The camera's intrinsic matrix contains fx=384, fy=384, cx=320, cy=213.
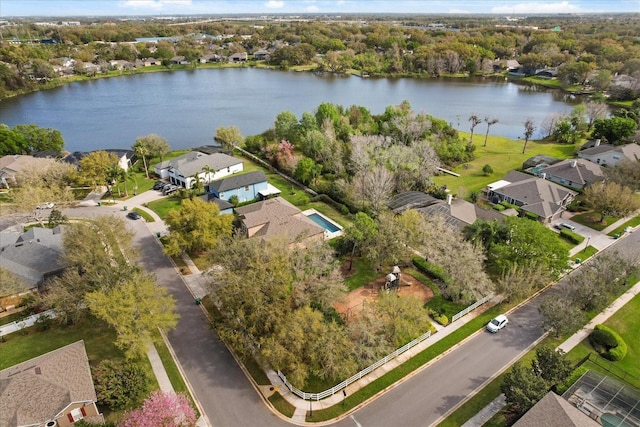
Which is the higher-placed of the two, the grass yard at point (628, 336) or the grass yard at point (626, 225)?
the grass yard at point (626, 225)

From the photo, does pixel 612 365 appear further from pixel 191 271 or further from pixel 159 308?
pixel 191 271

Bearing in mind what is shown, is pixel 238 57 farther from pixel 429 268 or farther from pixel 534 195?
pixel 429 268

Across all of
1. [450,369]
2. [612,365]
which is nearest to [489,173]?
[612,365]

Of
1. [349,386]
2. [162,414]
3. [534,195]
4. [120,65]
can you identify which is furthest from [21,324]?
[120,65]

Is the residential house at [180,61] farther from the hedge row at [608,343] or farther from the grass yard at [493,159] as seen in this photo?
the hedge row at [608,343]

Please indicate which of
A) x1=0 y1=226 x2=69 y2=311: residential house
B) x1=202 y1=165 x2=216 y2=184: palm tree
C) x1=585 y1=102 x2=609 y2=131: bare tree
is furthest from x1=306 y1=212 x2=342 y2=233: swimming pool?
x1=585 y1=102 x2=609 y2=131: bare tree

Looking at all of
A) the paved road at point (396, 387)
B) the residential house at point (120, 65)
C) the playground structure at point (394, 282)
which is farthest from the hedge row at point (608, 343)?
the residential house at point (120, 65)
